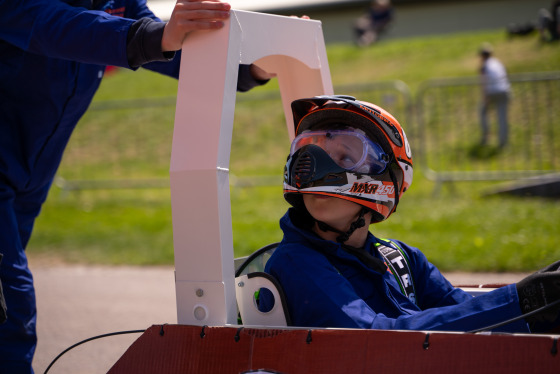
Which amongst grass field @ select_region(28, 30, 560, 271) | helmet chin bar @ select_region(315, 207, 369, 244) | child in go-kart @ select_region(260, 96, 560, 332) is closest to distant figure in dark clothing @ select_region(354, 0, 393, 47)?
grass field @ select_region(28, 30, 560, 271)

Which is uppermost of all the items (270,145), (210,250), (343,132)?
(270,145)

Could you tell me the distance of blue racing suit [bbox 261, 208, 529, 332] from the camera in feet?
6.84

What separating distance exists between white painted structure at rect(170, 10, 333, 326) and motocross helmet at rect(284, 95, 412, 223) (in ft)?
1.19

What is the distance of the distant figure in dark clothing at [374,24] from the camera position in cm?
2472

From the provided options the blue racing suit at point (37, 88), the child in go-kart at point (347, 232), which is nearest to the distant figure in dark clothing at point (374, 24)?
the blue racing suit at point (37, 88)

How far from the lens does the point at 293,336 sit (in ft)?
6.76

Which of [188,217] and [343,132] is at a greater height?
[343,132]

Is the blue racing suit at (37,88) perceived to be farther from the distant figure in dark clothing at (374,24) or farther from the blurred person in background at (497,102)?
the distant figure in dark clothing at (374,24)

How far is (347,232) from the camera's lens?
263 cm

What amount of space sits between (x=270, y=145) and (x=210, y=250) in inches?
393

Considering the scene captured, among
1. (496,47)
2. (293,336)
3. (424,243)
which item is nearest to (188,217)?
(293,336)

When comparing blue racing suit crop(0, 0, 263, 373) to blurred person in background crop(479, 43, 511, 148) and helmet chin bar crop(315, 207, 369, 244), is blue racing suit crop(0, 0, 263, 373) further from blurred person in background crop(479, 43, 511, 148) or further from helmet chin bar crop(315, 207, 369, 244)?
blurred person in background crop(479, 43, 511, 148)

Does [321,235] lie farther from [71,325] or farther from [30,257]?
[30,257]

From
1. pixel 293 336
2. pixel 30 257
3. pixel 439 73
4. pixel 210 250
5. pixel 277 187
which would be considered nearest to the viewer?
pixel 293 336
